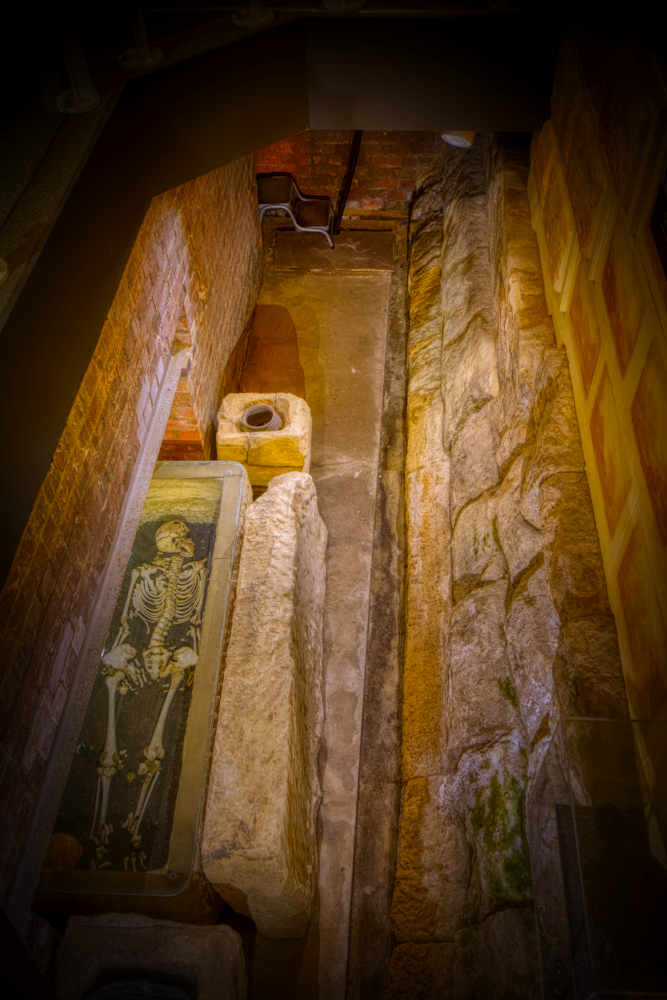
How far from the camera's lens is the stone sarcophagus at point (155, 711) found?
7.98 ft

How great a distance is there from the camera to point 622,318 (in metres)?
2.27

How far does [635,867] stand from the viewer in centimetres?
165

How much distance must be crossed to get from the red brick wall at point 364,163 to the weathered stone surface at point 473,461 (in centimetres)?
341

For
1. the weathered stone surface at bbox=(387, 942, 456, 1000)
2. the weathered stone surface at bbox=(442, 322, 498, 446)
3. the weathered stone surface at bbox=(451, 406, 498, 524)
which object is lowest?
the weathered stone surface at bbox=(387, 942, 456, 1000)

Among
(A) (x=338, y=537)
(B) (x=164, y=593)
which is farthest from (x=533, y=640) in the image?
(B) (x=164, y=593)

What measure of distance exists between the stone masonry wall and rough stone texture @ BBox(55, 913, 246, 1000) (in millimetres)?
746

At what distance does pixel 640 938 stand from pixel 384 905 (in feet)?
5.08

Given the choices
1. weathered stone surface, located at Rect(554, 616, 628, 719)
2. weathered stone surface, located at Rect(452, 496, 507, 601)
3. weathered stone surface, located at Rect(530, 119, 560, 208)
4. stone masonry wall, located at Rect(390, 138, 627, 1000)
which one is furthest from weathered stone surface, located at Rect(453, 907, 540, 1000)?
weathered stone surface, located at Rect(530, 119, 560, 208)

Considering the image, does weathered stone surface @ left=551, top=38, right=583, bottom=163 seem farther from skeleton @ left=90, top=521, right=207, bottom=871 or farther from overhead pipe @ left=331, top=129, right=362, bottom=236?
overhead pipe @ left=331, top=129, right=362, bottom=236

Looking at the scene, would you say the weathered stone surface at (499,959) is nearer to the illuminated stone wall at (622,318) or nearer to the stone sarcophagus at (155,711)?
the illuminated stone wall at (622,318)

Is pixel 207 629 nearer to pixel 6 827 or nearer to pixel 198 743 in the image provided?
pixel 198 743

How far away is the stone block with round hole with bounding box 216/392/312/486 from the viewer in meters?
3.84

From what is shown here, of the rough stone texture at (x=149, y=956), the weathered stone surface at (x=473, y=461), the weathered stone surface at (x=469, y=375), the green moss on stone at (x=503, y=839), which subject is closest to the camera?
the rough stone texture at (x=149, y=956)

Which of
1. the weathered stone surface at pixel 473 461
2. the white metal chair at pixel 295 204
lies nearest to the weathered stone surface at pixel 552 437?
the weathered stone surface at pixel 473 461
